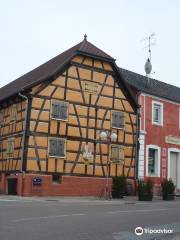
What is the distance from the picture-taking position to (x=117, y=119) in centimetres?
3081

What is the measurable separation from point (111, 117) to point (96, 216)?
52.7ft

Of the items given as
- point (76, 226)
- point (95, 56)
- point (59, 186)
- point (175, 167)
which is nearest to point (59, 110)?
point (95, 56)

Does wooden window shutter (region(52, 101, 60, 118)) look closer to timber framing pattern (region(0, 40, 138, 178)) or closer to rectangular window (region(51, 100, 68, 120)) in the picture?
rectangular window (region(51, 100, 68, 120))

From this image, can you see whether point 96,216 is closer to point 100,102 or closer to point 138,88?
point 100,102

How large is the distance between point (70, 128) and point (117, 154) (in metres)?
4.06

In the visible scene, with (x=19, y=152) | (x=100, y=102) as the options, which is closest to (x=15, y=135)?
(x=19, y=152)

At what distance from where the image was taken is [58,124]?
1096 inches

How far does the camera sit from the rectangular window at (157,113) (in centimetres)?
3334

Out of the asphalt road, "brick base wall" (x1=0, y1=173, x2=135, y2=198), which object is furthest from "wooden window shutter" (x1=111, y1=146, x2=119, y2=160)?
the asphalt road

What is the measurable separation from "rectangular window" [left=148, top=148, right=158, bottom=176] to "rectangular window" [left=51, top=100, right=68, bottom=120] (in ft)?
25.1

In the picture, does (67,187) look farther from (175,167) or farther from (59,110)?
(175,167)

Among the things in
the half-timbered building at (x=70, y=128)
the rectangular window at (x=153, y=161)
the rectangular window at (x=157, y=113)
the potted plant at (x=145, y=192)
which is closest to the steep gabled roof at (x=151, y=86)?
the rectangular window at (x=157, y=113)

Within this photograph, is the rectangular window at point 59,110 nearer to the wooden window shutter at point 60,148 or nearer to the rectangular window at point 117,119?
the wooden window shutter at point 60,148

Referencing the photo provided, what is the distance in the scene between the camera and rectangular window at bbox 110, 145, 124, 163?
30.1 metres
